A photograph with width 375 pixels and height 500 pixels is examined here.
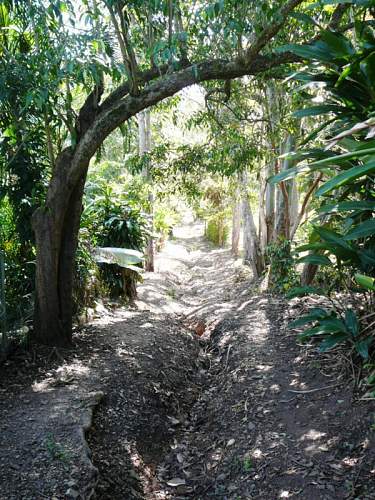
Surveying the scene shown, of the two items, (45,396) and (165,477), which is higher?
(45,396)

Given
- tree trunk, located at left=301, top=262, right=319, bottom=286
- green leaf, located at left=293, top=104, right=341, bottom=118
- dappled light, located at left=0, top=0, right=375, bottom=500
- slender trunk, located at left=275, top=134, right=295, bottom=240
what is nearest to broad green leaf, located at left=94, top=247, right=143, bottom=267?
dappled light, located at left=0, top=0, right=375, bottom=500

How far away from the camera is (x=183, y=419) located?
5.55 meters

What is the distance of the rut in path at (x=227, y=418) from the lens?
385 cm

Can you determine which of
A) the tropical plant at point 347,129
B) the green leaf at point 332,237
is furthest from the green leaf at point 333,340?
the green leaf at point 332,237

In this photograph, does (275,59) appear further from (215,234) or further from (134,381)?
(215,234)

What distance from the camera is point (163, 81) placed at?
523 cm

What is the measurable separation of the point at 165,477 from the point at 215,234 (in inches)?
724

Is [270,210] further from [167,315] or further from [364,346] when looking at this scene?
[364,346]

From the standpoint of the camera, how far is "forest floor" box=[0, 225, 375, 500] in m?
3.78

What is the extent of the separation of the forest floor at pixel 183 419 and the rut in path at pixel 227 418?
0.04ft

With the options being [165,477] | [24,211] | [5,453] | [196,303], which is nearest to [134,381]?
[165,477]

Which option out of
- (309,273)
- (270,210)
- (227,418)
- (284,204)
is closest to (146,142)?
(270,210)

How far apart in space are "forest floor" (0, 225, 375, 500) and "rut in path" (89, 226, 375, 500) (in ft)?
0.04

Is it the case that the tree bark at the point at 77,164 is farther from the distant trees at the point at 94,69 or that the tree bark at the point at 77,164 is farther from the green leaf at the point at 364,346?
the green leaf at the point at 364,346
